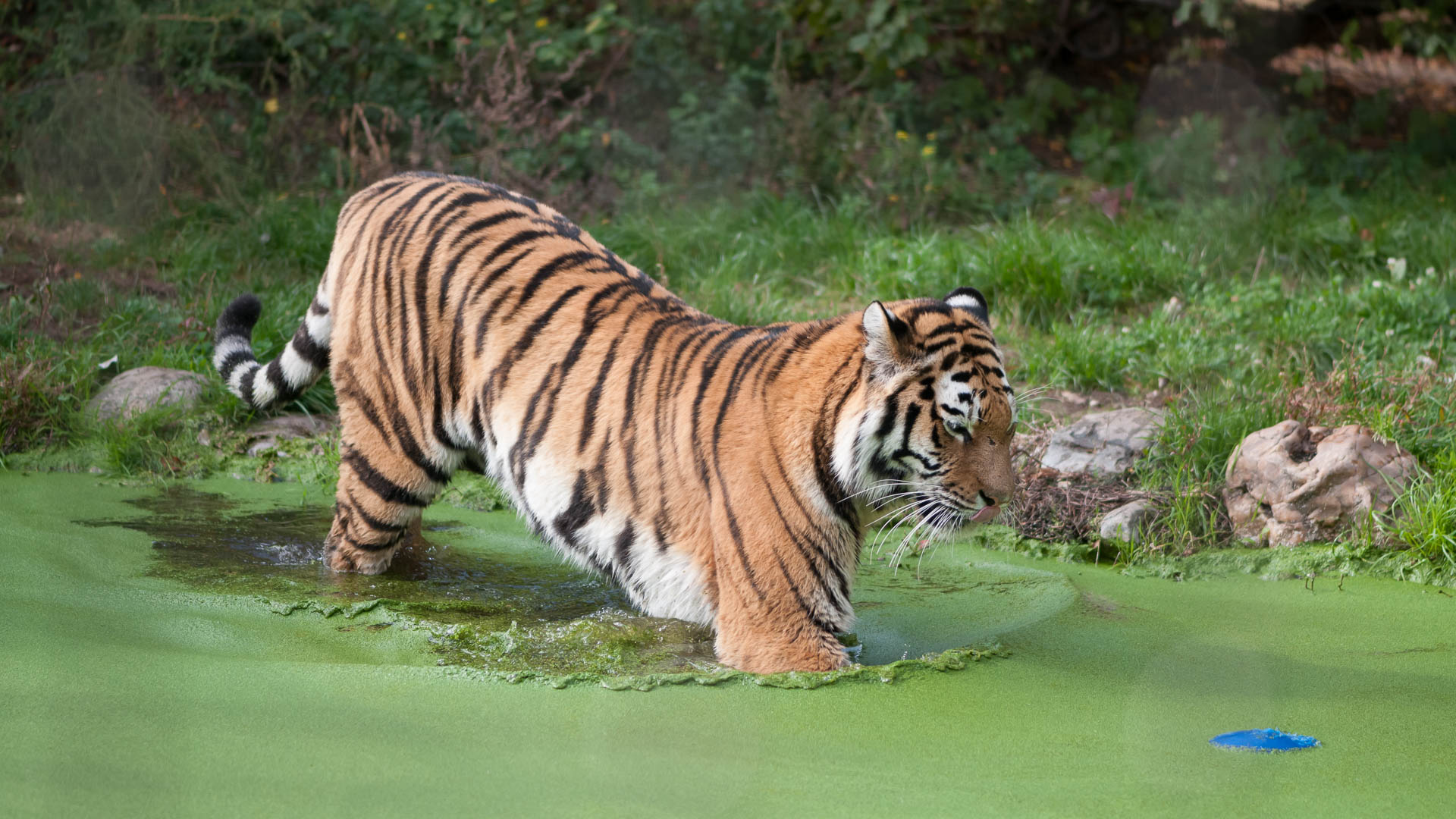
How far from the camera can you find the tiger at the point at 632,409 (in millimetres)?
3350

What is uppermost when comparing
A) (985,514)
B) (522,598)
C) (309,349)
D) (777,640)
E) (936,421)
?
(936,421)

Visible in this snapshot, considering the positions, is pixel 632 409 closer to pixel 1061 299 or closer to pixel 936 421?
pixel 936 421

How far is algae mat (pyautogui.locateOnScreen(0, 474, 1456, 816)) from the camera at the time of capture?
8.63 feet

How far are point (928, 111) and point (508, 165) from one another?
10.7 feet

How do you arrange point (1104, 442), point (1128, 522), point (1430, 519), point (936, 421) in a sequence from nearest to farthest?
point (936, 421), point (1430, 519), point (1128, 522), point (1104, 442)

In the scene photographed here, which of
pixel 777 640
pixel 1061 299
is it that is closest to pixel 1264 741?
pixel 777 640

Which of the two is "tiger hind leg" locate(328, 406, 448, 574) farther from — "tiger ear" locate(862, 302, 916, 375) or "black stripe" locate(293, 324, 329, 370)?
"tiger ear" locate(862, 302, 916, 375)

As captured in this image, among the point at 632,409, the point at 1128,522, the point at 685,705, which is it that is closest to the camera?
the point at 685,705

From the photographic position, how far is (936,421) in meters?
3.32

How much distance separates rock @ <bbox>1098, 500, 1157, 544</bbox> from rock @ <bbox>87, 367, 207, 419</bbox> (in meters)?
3.84

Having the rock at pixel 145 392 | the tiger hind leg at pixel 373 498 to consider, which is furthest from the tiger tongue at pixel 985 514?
the rock at pixel 145 392

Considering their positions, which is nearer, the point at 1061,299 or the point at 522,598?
the point at 522,598

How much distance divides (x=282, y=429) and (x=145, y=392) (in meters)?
0.59

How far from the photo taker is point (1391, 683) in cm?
347
